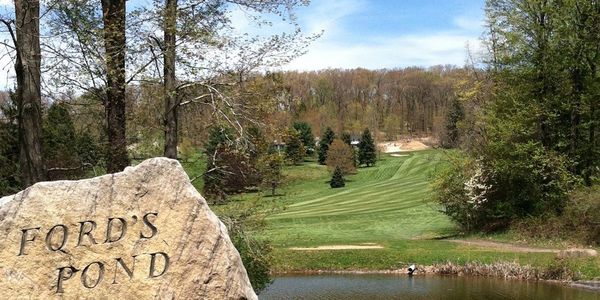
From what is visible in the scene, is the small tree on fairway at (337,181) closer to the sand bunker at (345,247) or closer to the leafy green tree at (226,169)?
the sand bunker at (345,247)

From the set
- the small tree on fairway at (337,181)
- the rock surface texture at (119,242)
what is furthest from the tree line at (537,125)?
the small tree on fairway at (337,181)

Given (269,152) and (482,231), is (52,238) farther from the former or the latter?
(482,231)

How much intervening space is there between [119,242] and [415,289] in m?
15.7

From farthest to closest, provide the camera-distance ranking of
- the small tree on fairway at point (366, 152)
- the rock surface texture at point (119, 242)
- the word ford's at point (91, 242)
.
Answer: the small tree on fairway at point (366, 152) → the word ford's at point (91, 242) → the rock surface texture at point (119, 242)

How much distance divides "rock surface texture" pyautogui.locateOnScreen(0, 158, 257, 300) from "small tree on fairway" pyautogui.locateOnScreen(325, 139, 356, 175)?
217 ft

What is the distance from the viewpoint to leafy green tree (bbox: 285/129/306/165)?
13.4m

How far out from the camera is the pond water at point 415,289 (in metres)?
19.4

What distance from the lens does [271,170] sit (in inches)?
528

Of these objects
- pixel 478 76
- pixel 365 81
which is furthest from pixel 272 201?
pixel 365 81

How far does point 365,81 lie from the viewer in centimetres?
13038

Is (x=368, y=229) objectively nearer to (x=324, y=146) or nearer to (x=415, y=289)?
(x=415, y=289)

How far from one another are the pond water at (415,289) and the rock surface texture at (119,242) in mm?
13132

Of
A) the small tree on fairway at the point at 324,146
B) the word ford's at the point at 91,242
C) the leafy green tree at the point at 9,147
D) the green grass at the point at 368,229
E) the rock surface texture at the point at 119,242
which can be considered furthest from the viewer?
the small tree on fairway at the point at 324,146

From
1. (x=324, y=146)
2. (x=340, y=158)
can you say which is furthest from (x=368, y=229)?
(x=324, y=146)
